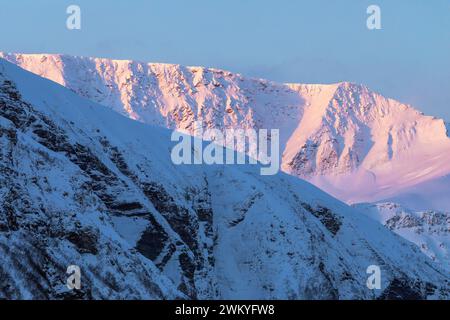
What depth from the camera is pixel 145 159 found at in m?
190

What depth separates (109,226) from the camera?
146 meters

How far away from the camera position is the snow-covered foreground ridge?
119m

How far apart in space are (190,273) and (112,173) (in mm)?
20352

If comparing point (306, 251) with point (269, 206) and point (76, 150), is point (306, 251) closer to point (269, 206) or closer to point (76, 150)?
point (269, 206)

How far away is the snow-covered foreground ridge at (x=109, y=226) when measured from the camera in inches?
4668

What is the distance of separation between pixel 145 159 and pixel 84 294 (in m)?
77.0

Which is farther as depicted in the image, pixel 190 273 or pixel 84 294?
pixel 190 273
